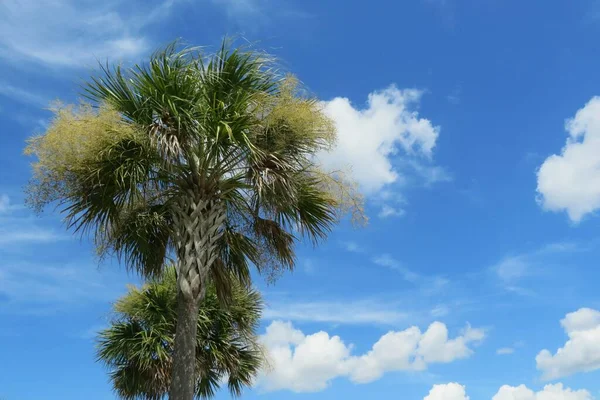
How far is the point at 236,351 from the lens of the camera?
16859 mm

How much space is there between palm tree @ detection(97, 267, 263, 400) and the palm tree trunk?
637cm

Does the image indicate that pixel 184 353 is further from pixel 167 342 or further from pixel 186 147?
pixel 167 342

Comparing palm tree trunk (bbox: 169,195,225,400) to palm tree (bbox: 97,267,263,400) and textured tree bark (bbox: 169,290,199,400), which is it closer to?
textured tree bark (bbox: 169,290,199,400)

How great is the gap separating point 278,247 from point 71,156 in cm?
397

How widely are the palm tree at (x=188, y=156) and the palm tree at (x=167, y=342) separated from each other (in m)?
5.91

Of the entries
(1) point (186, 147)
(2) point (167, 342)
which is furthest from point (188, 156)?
(2) point (167, 342)

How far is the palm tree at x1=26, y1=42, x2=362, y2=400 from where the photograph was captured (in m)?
9.41

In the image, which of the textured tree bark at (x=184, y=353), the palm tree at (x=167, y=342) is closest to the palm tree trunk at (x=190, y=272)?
the textured tree bark at (x=184, y=353)

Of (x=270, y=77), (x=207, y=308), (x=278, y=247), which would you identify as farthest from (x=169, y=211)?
(x=207, y=308)

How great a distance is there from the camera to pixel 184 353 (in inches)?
363

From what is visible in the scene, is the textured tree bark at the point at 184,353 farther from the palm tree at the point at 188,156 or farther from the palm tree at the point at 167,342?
the palm tree at the point at 167,342

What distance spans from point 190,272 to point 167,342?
296 inches

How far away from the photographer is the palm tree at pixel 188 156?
9.41 m

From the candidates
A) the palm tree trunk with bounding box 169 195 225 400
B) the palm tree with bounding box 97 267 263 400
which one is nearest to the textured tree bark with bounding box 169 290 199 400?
the palm tree trunk with bounding box 169 195 225 400
